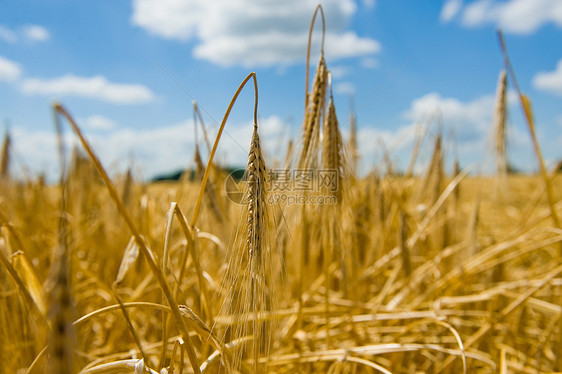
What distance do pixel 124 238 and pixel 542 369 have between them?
172cm

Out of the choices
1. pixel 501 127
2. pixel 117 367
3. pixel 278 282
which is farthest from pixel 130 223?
pixel 501 127

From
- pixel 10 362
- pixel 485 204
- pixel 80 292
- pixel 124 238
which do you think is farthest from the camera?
pixel 485 204

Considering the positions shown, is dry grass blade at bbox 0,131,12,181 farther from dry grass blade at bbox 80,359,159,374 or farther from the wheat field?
dry grass blade at bbox 80,359,159,374

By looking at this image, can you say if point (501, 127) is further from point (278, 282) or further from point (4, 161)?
point (4, 161)

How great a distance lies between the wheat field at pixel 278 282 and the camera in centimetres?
54

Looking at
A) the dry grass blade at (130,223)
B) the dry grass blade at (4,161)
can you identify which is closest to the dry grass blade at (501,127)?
the dry grass blade at (130,223)

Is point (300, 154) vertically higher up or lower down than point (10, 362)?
higher up

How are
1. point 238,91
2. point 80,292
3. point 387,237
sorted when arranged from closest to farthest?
point 238,91 → point 80,292 → point 387,237

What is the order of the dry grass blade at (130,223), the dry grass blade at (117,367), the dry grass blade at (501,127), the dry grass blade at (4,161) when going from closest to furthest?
the dry grass blade at (130,223), the dry grass blade at (117,367), the dry grass blade at (501,127), the dry grass blade at (4,161)

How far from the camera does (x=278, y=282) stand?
1088 mm

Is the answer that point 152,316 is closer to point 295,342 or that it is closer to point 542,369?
point 295,342

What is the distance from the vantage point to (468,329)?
4.78ft

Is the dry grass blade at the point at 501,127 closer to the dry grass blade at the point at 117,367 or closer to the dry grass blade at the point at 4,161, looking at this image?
the dry grass blade at the point at 117,367

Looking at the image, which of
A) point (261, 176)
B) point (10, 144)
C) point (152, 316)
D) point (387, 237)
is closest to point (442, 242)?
point (387, 237)
